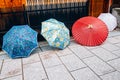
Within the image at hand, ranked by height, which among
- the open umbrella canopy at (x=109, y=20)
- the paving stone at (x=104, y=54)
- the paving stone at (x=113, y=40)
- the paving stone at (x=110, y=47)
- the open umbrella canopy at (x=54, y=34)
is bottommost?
the paving stone at (x=104, y=54)

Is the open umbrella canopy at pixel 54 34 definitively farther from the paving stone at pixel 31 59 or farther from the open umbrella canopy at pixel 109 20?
the open umbrella canopy at pixel 109 20

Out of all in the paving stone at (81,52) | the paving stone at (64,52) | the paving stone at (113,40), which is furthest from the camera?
the paving stone at (113,40)

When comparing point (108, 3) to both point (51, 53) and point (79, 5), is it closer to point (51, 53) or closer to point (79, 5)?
point (79, 5)

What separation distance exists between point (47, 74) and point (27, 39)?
1.34 m

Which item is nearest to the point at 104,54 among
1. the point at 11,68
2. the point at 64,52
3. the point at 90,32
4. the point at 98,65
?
the point at 98,65

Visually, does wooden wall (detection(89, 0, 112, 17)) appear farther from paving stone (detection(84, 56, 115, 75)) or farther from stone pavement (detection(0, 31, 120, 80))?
paving stone (detection(84, 56, 115, 75))

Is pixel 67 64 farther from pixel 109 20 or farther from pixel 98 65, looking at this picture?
pixel 109 20

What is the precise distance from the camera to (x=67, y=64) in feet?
12.1

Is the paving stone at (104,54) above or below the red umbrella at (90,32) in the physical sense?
below

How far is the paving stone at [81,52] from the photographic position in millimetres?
4114

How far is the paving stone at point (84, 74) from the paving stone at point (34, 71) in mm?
745

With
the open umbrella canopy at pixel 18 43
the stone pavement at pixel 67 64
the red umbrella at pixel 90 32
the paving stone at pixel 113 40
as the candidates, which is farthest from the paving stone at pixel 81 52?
the open umbrella canopy at pixel 18 43

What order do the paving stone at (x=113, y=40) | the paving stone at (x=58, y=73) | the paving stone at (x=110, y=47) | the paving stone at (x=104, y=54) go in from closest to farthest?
the paving stone at (x=58, y=73), the paving stone at (x=104, y=54), the paving stone at (x=110, y=47), the paving stone at (x=113, y=40)

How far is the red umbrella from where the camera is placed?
4520 mm
